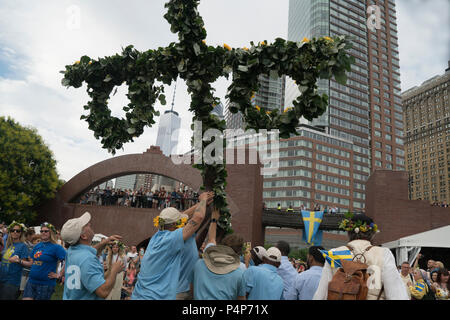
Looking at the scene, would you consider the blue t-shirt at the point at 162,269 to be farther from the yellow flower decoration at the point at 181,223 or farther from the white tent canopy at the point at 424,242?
the white tent canopy at the point at 424,242

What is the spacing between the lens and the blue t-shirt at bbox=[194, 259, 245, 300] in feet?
10.4

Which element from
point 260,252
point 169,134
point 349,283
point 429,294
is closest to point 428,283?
point 429,294

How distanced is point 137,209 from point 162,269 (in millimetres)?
18984

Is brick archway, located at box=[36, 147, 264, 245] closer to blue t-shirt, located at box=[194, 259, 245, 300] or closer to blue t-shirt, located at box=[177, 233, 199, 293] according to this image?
blue t-shirt, located at box=[177, 233, 199, 293]

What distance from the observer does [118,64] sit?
156 inches

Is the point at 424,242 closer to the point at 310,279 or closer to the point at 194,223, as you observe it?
the point at 310,279

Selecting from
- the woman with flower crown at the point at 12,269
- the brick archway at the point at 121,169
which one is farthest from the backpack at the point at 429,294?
the brick archway at the point at 121,169

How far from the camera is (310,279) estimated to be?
166 inches

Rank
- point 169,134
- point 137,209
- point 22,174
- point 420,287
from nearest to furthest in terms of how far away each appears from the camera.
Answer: point 420,287
point 137,209
point 22,174
point 169,134

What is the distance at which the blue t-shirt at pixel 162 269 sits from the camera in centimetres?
316

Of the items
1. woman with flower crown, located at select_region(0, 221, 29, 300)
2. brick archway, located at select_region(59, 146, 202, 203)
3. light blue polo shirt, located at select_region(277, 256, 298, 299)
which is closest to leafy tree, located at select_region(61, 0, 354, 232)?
light blue polo shirt, located at select_region(277, 256, 298, 299)

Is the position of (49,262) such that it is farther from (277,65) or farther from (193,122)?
(277,65)

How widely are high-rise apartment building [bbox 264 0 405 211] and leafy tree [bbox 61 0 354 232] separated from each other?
81.4m
